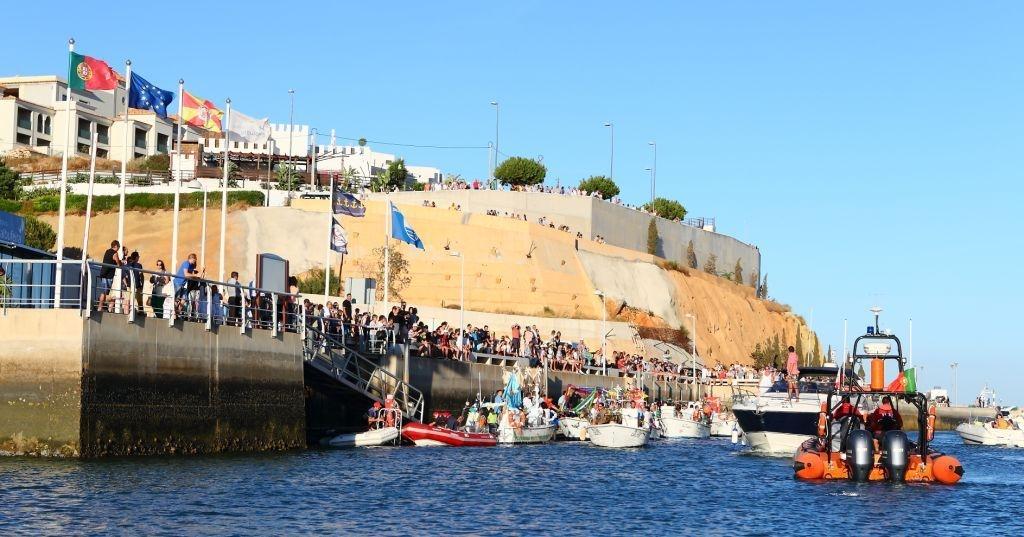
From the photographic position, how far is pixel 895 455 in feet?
124

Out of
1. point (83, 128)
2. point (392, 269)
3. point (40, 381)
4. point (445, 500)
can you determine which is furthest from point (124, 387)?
point (83, 128)

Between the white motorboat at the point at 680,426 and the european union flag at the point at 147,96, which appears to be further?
the white motorboat at the point at 680,426

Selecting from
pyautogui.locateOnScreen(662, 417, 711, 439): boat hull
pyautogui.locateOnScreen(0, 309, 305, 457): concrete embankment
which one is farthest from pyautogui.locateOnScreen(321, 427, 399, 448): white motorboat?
pyautogui.locateOnScreen(662, 417, 711, 439): boat hull

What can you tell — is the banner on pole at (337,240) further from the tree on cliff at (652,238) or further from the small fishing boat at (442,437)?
the tree on cliff at (652,238)

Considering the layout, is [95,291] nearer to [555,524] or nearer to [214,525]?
[214,525]

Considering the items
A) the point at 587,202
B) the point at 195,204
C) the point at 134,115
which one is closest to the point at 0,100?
the point at 134,115

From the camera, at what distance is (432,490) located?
1462 inches

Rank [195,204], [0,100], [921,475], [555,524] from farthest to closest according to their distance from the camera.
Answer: [0,100], [195,204], [921,475], [555,524]

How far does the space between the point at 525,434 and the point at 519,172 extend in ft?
243

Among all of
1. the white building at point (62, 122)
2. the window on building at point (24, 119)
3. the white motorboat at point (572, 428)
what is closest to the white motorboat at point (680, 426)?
the white motorboat at point (572, 428)

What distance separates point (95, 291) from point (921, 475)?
75.4 ft

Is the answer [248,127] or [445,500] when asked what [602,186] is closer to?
[248,127]

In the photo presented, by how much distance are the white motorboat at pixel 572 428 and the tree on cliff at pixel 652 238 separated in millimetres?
68572

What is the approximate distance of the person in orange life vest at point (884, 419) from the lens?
40.0 m
